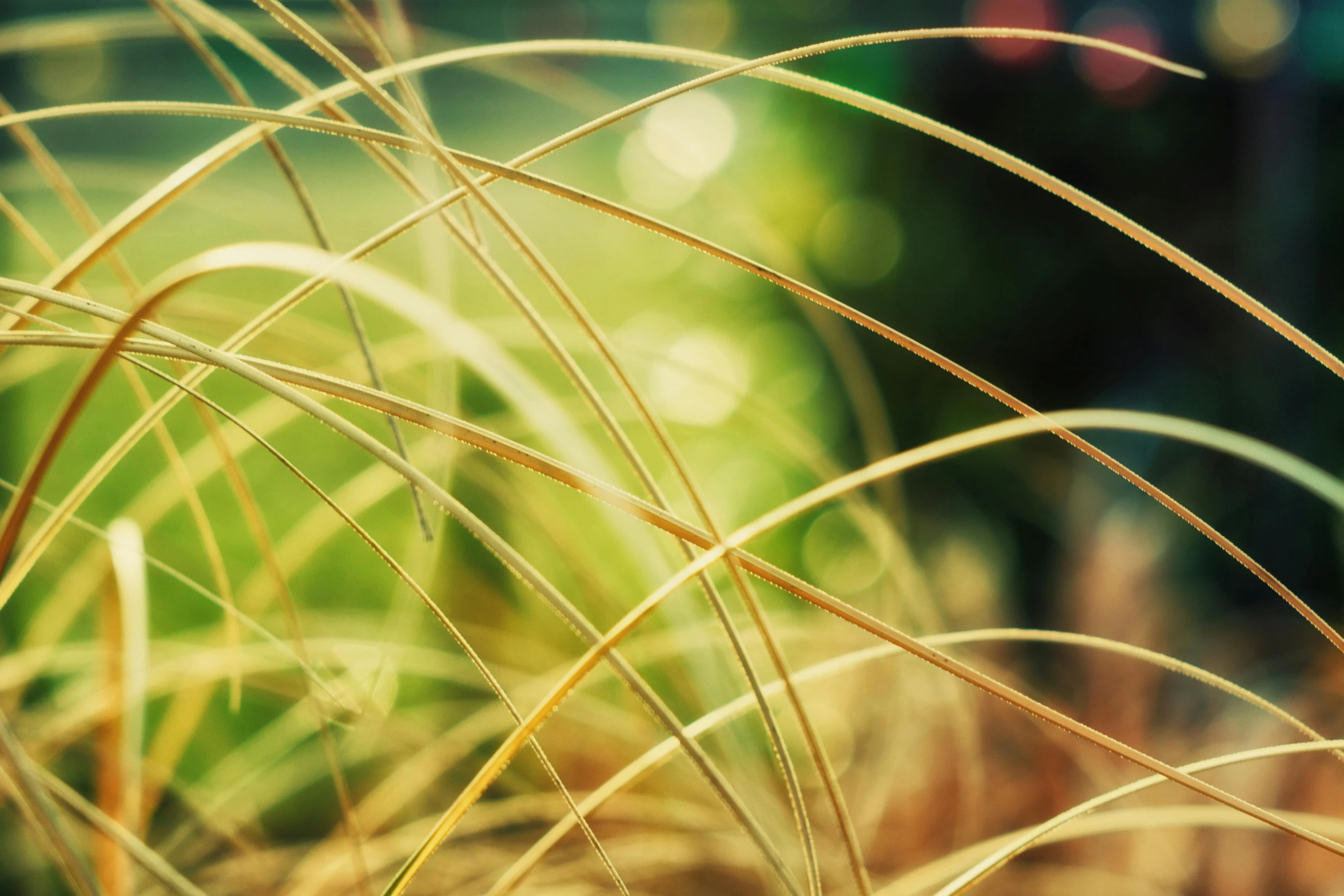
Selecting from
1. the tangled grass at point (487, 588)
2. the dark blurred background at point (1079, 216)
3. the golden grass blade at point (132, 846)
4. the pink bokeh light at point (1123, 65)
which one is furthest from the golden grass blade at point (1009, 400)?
the pink bokeh light at point (1123, 65)

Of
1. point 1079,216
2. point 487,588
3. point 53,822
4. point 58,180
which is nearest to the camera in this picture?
point 53,822

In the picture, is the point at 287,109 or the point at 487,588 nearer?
the point at 287,109

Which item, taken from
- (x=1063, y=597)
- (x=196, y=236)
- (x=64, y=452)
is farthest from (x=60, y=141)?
(x=1063, y=597)

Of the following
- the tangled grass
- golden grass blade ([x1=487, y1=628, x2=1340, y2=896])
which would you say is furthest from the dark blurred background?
golden grass blade ([x1=487, y1=628, x2=1340, y2=896])

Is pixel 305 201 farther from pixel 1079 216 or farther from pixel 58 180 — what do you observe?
pixel 1079 216

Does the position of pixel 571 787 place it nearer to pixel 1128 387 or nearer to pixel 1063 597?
pixel 1063 597

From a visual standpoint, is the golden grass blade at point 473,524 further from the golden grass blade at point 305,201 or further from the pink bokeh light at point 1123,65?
the pink bokeh light at point 1123,65

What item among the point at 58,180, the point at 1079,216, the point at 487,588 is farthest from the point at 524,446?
the point at 1079,216
